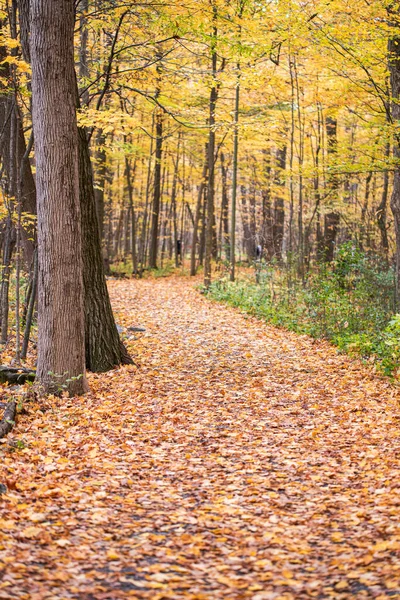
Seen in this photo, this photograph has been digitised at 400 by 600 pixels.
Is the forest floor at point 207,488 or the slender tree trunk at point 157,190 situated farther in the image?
the slender tree trunk at point 157,190

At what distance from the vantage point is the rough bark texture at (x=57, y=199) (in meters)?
7.42

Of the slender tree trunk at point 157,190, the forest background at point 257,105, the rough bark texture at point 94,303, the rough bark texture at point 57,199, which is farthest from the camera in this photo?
the slender tree trunk at point 157,190

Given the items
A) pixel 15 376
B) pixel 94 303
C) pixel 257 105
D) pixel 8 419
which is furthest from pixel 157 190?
pixel 8 419

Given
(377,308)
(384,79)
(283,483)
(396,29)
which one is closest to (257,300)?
(377,308)

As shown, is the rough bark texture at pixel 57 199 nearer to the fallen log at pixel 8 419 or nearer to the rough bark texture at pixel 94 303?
the fallen log at pixel 8 419

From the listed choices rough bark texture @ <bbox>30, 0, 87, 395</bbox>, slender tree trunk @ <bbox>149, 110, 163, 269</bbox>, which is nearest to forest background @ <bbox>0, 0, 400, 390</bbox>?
rough bark texture @ <bbox>30, 0, 87, 395</bbox>

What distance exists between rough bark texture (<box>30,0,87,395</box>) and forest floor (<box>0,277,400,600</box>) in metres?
0.56

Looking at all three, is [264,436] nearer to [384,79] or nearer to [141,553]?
[141,553]

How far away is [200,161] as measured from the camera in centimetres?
2581

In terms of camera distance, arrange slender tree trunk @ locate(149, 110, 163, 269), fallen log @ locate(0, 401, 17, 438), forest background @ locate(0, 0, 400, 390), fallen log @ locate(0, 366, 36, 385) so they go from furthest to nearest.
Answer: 1. slender tree trunk @ locate(149, 110, 163, 269)
2. forest background @ locate(0, 0, 400, 390)
3. fallen log @ locate(0, 366, 36, 385)
4. fallen log @ locate(0, 401, 17, 438)

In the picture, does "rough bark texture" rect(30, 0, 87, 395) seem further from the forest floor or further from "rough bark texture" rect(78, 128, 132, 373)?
"rough bark texture" rect(78, 128, 132, 373)

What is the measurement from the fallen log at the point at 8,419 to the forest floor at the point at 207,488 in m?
0.12

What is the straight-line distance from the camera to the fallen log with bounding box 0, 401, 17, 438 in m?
6.42

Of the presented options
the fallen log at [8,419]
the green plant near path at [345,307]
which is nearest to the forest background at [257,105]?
the green plant near path at [345,307]
